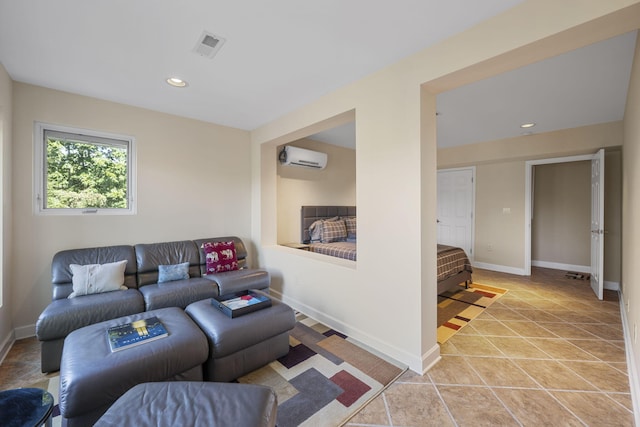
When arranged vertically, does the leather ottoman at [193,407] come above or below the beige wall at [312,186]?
below

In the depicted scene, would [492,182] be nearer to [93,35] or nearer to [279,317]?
[279,317]

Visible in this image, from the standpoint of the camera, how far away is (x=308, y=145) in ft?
15.5

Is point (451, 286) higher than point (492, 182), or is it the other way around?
point (492, 182)

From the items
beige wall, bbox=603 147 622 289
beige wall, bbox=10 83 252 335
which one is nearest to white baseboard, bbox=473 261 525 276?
beige wall, bbox=603 147 622 289

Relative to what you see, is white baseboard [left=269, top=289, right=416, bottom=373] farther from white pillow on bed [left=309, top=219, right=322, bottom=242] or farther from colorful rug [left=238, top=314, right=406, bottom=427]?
white pillow on bed [left=309, top=219, right=322, bottom=242]

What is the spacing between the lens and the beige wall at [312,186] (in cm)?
443

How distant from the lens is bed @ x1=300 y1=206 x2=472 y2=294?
11.5 feet

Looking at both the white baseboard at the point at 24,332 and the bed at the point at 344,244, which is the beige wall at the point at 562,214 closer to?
the bed at the point at 344,244

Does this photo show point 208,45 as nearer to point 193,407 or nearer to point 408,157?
point 408,157

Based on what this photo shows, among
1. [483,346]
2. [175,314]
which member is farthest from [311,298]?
[483,346]

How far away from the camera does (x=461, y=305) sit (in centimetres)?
345

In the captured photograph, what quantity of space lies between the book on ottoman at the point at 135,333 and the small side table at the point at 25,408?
1.18 ft

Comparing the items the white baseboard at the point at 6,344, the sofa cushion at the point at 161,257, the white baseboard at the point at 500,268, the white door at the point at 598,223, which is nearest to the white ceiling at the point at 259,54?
the white door at the point at 598,223

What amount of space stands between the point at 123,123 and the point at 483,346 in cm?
445
